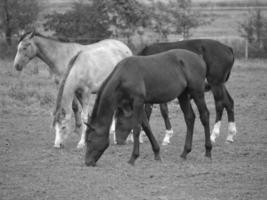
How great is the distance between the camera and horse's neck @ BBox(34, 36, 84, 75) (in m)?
12.3

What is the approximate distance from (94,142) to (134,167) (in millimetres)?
718

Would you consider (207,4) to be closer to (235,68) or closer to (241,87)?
(235,68)

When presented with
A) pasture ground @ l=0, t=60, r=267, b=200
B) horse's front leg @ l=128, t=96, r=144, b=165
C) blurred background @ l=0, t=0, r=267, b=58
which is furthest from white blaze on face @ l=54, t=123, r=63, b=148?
blurred background @ l=0, t=0, r=267, b=58

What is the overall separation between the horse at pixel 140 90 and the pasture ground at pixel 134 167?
409 millimetres

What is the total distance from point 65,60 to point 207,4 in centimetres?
4725

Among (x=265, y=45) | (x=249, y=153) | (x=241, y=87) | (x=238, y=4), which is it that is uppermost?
(x=249, y=153)

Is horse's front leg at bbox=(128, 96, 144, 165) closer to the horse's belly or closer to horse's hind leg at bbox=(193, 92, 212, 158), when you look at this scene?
the horse's belly

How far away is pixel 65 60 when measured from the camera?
12.3m

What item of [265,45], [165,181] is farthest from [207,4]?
[165,181]

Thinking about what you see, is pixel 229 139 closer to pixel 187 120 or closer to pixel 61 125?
pixel 187 120

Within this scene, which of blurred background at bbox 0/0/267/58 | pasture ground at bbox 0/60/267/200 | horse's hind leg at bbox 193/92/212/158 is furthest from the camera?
blurred background at bbox 0/0/267/58

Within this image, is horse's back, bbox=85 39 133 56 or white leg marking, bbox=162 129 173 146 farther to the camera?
horse's back, bbox=85 39 133 56

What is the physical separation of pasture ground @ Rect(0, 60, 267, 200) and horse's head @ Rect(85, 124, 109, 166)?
19cm

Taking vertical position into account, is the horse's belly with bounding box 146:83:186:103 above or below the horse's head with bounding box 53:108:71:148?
above
